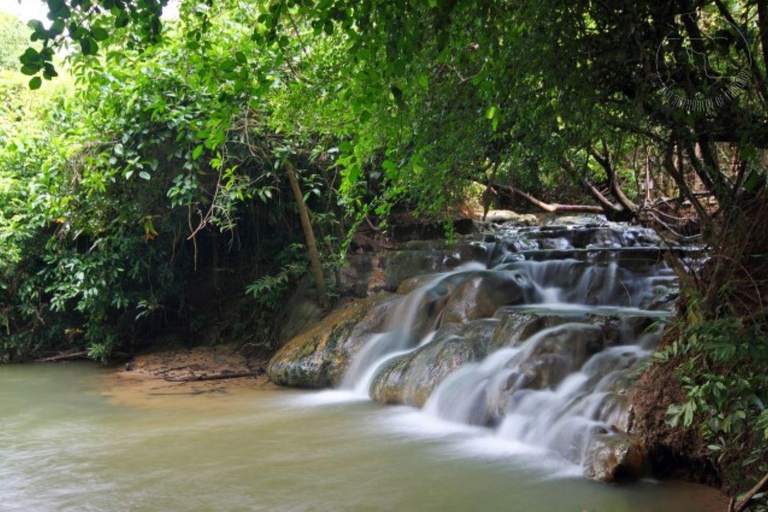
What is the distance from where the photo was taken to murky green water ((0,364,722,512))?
4.16 m

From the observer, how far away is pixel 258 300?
9.91m

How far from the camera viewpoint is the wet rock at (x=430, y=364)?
6.53 m

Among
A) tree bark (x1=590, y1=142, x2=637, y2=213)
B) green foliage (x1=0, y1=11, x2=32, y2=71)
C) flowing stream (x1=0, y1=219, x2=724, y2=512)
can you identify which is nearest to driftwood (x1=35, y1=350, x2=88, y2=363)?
flowing stream (x1=0, y1=219, x2=724, y2=512)

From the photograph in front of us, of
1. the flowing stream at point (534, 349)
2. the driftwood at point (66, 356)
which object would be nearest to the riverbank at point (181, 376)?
the driftwood at point (66, 356)

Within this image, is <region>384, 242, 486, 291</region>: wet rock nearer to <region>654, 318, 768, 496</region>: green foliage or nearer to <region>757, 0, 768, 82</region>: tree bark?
<region>654, 318, 768, 496</region>: green foliage

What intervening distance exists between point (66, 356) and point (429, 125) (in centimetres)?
772

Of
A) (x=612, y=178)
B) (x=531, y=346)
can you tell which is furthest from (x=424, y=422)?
(x=612, y=178)

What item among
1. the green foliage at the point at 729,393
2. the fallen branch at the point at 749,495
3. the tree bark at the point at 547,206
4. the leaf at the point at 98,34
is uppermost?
the tree bark at the point at 547,206

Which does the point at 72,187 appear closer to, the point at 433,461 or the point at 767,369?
the point at 433,461

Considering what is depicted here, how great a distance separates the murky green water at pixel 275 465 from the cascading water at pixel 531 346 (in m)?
0.28

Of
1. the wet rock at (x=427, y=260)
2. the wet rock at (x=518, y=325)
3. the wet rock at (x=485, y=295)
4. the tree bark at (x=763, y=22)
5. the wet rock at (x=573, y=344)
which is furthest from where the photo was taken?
the wet rock at (x=427, y=260)

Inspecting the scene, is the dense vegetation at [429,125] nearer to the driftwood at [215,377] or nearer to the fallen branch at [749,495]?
the fallen branch at [749,495]

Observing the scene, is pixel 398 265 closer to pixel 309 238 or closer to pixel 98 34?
pixel 309 238

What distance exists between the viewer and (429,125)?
5242 mm
